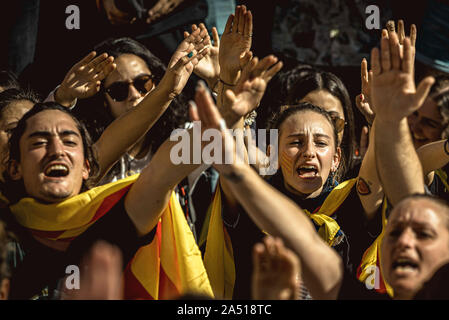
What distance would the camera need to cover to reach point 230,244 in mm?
3252

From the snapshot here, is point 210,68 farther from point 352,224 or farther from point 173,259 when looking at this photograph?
point 173,259

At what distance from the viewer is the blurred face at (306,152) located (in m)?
3.44

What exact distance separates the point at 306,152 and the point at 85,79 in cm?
105

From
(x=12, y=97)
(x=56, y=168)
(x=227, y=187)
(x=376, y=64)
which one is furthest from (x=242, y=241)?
(x=12, y=97)

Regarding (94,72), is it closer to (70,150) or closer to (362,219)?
(70,150)

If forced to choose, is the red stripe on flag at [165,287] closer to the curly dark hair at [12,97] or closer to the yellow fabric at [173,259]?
the yellow fabric at [173,259]

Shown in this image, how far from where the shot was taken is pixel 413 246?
2.55m

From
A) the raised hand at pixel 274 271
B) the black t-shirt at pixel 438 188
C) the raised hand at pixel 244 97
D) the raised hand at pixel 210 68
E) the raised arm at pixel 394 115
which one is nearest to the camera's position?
the raised hand at pixel 274 271

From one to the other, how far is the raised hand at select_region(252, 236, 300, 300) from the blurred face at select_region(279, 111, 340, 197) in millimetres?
1212

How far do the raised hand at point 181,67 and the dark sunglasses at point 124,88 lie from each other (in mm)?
354

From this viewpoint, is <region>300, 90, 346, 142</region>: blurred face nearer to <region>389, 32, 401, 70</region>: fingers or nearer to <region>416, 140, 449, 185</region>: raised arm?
<region>416, 140, 449, 185</region>: raised arm

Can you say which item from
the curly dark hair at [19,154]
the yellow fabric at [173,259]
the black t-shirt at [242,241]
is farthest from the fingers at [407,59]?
the curly dark hair at [19,154]

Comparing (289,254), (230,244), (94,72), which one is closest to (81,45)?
(94,72)

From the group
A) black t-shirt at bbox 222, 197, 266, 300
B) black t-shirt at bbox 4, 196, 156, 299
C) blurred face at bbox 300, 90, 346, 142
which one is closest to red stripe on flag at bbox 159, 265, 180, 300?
black t-shirt at bbox 4, 196, 156, 299
